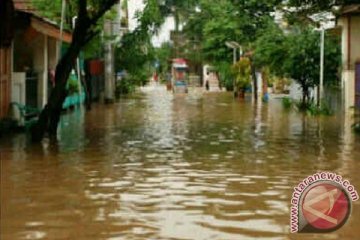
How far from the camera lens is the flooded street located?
802 centimetres

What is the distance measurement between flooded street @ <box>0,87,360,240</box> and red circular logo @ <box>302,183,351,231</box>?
0.45 feet

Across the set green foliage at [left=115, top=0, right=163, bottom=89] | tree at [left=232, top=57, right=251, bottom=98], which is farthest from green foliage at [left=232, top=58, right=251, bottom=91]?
green foliage at [left=115, top=0, right=163, bottom=89]

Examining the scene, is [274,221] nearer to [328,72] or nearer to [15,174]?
[15,174]

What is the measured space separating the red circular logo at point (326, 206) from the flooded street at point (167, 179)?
14 centimetres

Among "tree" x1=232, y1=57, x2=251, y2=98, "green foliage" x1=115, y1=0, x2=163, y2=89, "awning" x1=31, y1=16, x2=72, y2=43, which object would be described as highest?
"green foliage" x1=115, y1=0, x2=163, y2=89

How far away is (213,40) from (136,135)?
3073cm

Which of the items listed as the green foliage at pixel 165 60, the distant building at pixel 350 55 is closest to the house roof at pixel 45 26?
the distant building at pixel 350 55

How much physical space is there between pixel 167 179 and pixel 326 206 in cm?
353

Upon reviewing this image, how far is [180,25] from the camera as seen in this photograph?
3002 inches

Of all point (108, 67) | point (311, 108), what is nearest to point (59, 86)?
point (311, 108)

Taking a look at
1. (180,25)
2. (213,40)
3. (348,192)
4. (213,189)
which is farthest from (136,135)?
(180,25)

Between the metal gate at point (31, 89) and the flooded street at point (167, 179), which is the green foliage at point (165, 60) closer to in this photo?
the metal gate at point (31, 89)

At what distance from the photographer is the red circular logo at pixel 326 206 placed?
24.9ft

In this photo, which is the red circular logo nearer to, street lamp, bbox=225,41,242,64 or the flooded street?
the flooded street
